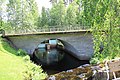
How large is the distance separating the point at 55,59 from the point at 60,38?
7313 mm

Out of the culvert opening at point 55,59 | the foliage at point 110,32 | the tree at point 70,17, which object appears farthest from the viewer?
the tree at point 70,17

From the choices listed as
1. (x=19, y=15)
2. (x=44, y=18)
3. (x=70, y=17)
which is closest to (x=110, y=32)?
(x=19, y=15)

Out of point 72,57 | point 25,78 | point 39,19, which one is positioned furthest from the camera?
point 39,19

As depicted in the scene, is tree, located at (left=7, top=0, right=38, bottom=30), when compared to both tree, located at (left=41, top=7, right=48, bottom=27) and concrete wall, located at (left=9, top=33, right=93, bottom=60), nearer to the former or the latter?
tree, located at (left=41, top=7, right=48, bottom=27)

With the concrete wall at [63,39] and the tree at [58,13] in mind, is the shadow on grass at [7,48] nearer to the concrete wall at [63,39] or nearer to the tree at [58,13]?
the concrete wall at [63,39]

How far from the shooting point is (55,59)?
49500mm

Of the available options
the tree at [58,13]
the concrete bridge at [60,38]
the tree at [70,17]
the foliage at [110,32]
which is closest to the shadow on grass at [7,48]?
the concrete bridge at [60,38]

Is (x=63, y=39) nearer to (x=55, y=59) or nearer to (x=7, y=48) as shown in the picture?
(x=55, y=59)

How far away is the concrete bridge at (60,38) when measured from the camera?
42.6 metres

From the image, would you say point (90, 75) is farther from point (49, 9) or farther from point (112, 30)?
point (49, 9)

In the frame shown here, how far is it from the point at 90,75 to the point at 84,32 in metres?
33.0

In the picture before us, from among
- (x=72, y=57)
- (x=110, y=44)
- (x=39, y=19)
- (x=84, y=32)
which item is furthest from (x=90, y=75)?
(x=39, y=19)

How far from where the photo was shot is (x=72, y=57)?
49.0m

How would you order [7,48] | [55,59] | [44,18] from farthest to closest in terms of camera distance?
[44,18] → [55,59] → [7,48]
